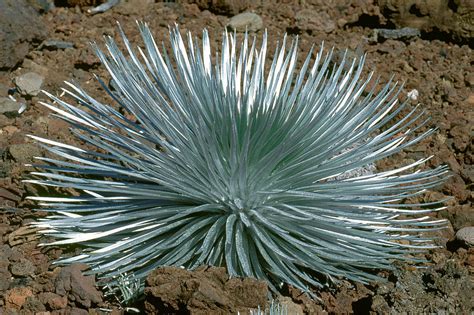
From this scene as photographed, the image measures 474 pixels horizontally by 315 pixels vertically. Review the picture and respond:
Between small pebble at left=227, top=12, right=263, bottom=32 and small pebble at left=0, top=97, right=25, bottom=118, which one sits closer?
small pebble at left=0, top=97, right=25, bottom=118

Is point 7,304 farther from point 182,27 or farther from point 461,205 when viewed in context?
point 182,27

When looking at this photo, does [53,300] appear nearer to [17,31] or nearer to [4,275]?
[4,275]

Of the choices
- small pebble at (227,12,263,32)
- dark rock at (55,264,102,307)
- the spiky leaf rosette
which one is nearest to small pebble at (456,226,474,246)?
the spiky leaf rosette

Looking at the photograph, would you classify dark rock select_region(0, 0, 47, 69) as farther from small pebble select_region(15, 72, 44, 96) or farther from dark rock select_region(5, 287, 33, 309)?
dark rock select_region(5, 287, 33, 309)

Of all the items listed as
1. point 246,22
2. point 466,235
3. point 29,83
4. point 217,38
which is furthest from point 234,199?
point 246,22

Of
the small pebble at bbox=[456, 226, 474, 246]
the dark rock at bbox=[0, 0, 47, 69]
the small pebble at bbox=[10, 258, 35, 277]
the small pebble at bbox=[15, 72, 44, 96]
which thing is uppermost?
the dark rock at bbox=[0, 0, 47, 69]

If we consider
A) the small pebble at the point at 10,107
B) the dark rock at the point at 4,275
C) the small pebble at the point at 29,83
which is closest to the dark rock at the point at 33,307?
the dark rock at the point at 4,275
